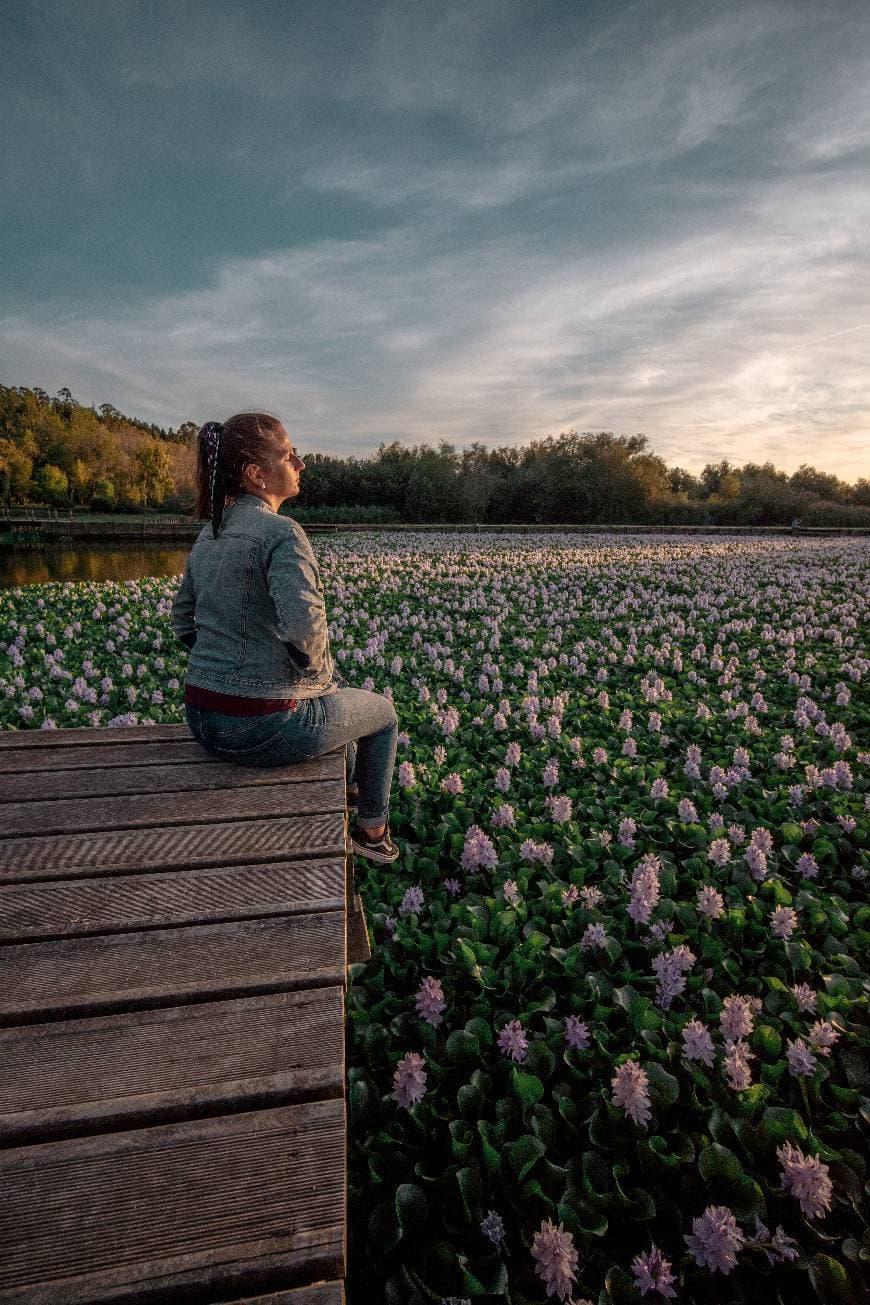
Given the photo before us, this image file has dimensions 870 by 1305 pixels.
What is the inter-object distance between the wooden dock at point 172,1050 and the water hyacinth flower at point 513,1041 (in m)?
1.01

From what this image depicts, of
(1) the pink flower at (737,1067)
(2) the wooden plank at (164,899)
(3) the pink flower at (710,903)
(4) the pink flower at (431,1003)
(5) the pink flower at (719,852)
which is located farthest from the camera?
(5) the pink flower at (719,852)

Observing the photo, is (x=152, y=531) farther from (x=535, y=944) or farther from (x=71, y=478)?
(x=71, y=478)

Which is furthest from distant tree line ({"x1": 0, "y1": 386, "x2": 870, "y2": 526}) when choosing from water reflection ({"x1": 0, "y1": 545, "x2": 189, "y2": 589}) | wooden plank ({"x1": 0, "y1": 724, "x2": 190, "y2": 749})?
wooden plank ({"x1": 0, "y1": 724, "x2": 190, "y2": 749})

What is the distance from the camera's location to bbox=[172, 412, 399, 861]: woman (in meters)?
2.59

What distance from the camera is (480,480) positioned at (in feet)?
150

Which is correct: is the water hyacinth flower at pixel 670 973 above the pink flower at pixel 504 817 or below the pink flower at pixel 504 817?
below

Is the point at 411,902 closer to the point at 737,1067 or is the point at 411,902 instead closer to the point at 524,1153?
the point at 524,1153

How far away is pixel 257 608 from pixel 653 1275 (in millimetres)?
2554

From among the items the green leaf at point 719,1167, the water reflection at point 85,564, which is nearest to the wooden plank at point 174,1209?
the green leaf at point 719,1167

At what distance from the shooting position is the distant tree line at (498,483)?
44.2 meters

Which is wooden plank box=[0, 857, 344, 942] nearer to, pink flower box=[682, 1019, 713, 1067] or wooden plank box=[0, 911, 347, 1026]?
wooden plank box=[0, 911, 347, 1026]

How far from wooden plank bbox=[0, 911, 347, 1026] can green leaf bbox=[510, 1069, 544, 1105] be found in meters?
1.02

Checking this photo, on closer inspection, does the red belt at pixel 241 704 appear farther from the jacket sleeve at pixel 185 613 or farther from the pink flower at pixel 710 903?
the pink flower at pixel 710 903

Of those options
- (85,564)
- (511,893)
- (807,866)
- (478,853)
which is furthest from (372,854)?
(85,564)
